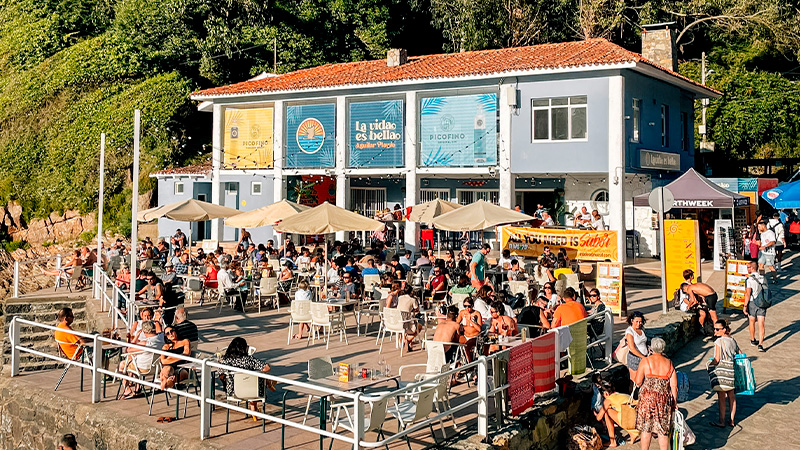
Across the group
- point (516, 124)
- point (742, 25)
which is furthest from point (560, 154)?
point (742, 25)

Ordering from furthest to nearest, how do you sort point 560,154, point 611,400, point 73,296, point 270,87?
point 270,87
point 560,154
point 73,296
point 611,400

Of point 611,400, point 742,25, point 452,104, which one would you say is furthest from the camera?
point 742,25

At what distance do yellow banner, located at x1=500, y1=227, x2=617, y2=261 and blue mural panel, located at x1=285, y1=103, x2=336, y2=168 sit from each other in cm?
953

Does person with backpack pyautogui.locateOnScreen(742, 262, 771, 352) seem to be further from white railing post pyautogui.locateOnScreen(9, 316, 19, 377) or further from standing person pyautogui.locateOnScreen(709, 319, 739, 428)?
white railing post pyautogui.locateOnScreen(9, 316, 19, 377)

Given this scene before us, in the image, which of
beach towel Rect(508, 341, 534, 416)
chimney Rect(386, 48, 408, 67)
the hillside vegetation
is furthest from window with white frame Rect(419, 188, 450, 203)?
beach towel Rect(508, 341, 534, 416)

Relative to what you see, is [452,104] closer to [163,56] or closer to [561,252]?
[561,252]

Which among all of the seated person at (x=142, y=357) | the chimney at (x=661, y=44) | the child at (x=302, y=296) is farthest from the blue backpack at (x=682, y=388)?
the chimney at (x=661, y=44)

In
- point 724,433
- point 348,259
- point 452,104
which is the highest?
point 452,104

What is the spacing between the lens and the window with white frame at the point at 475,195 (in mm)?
27953

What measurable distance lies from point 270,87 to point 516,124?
10.1 m

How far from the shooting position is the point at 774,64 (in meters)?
40.3

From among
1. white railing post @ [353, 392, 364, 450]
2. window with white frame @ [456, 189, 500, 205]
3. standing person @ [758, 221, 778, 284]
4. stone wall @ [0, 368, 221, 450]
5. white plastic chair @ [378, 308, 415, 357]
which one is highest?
window with white frame @ [456, 189, 500, 205]

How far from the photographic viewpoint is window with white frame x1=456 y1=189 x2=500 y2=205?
91.7 ft

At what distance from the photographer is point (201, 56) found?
40.4 meters
